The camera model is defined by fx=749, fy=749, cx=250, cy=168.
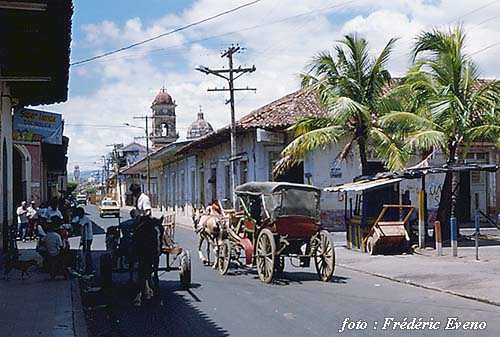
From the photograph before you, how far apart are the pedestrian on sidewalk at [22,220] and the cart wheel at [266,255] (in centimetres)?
1506

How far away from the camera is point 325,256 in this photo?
1500 centimetres

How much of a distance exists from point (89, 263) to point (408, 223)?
9.26m

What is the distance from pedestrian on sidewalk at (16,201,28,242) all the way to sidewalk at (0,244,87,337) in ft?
38.7

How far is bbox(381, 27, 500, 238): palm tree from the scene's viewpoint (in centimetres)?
2098

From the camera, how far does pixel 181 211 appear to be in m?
56.1

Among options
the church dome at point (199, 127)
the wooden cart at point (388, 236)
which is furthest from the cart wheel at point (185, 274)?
the church dome at point (199, 127)

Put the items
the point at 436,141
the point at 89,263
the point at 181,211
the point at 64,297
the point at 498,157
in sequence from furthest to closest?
the point at 181,211 < the point at 498,157 < the point at 436,141 < the point at 89,263 < the point at 64,297

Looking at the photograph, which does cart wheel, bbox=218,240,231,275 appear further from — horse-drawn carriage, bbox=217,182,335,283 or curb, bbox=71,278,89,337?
curb, bbox=71,278,89,337

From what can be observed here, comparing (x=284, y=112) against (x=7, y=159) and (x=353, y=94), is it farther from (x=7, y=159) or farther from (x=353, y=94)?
(x=7, y=159)

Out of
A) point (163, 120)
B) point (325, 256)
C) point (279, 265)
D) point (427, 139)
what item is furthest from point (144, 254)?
point (163, 120)

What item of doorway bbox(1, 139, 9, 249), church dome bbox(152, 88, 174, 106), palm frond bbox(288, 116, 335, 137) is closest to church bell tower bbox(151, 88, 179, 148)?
church dome bbox(152, 88, 174, 106)

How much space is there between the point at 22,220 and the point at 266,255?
16278mm

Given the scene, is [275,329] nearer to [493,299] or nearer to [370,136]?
[493,299]

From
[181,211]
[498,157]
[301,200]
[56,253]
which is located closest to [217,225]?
[301,200]
